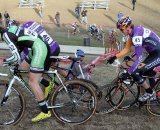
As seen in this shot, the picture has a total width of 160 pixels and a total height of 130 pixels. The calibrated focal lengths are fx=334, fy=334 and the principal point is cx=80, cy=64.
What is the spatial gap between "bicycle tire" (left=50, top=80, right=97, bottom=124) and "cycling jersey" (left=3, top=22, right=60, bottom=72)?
581 mm

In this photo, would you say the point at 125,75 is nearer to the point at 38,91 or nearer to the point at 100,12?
the point at 38,91

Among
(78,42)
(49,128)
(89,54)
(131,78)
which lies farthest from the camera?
(78,42)

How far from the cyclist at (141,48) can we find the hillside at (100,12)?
2838 centimetres

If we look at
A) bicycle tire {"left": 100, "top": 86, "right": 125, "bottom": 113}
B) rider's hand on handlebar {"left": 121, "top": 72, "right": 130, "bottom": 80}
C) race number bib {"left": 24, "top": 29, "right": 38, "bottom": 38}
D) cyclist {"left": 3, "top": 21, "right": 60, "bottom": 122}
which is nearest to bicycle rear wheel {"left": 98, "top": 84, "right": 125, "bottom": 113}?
bicycle tire {"left": 100, "top": 86, "right": 125, "bottom": 113}

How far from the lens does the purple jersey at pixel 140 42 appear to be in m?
6.16

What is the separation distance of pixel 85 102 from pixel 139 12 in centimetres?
3589

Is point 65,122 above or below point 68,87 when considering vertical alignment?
below

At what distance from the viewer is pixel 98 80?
9.69 m

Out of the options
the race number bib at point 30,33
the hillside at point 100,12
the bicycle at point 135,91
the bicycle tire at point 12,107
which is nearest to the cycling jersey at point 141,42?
the bicycle at point 135,91

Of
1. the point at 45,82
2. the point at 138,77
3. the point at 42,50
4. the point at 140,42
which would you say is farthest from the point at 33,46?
the point at 138,77

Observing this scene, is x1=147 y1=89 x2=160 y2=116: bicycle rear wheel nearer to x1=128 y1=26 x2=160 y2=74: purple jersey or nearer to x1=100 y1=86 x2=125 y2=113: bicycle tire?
x1=100 y1=86 x2=125 y2=113: bicycle tire

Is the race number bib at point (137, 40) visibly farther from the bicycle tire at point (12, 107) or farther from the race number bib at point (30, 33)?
the bicycle tire at point (12, 107)

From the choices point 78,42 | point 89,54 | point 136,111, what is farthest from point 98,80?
point 78,42

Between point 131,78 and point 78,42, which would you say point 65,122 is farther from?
point 78,42
